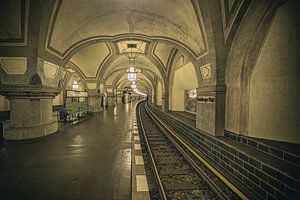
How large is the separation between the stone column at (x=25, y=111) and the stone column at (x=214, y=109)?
6.09m

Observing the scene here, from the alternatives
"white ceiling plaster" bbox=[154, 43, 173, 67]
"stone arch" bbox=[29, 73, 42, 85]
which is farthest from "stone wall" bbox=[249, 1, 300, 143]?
"white ceiling plaster" bbox=[154, 43, 173, 67]

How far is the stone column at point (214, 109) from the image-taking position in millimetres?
4656

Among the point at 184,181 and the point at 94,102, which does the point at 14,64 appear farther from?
the point at 94,102

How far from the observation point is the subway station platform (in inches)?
111

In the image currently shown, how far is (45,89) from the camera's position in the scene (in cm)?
643

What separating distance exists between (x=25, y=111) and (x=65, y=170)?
395 cm

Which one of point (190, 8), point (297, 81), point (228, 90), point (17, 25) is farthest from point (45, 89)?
point (297, 81)

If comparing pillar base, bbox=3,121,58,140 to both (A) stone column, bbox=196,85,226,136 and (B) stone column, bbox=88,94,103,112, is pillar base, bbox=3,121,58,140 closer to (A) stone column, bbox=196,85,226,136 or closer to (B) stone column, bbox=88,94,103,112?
(A) stone column, bbox=196,85,226,136

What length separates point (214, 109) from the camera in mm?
4734

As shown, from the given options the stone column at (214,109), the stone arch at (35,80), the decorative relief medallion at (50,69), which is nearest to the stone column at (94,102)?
the decorative relief medallion at (50,69)

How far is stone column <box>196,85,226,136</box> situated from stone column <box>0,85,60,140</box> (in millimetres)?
6094

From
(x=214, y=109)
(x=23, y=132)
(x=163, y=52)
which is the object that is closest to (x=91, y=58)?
(x=163, y=52)

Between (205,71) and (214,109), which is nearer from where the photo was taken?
(214,109)

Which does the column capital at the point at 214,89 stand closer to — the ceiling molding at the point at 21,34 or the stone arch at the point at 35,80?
the stone arch at the point at 35,80
